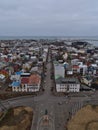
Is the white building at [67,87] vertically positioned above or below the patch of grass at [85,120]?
above

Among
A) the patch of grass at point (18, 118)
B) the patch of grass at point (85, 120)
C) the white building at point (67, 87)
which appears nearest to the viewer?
the patch of grass at point (85, 120)

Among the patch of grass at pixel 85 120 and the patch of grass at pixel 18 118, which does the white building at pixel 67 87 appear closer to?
the patch of grass at pixel 85 120

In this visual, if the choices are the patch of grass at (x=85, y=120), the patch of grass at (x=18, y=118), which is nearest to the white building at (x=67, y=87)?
the patch of grass at (x=85, y=120)

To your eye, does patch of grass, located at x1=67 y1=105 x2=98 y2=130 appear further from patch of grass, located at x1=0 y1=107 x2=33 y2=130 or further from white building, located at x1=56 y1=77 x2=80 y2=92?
white building, located at x1=56 y1=77 x2=80 y2=92

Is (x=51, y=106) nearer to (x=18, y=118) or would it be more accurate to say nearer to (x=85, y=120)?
(x=18, y=118)

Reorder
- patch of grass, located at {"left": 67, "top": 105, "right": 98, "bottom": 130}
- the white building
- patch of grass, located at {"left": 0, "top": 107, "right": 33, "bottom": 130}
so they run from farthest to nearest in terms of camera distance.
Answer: the white building → patch of grass, located at {"left": 0, "top": 107, "right": 33, "bottom": 130} → patch of grass, located at {"left": 67, "top": 105, "right": 98, "bottom": 130}

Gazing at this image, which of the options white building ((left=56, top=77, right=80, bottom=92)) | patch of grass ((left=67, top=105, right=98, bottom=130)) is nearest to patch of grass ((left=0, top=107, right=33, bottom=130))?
patch of grass ((left=67, top=105, right=98, bottom=130))

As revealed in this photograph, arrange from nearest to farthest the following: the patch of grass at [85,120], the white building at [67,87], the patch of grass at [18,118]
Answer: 1. the patch of grass at [85,120]
2. the patch of grass at [18,118]
3. the white building at [67,87]

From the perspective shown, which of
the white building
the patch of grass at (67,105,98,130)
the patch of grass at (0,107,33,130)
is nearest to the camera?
the patch of grass at (67,105,98,130)
